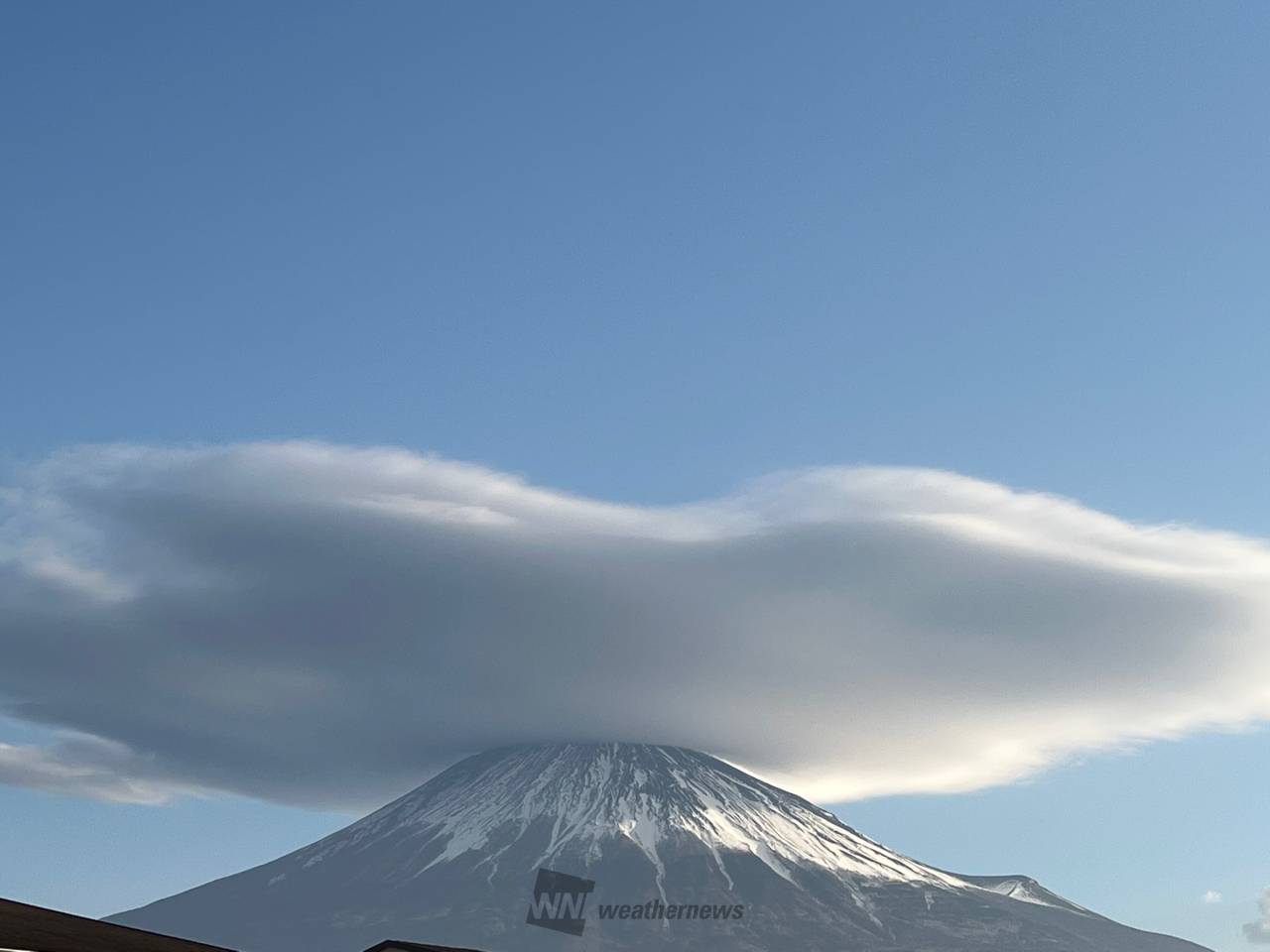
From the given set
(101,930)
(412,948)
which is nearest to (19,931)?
(101,930)

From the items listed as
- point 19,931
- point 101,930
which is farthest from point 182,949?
point 19,931

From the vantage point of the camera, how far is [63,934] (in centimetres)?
3681

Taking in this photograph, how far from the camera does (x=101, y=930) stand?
3866 centimetres

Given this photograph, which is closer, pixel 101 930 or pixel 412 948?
pixel 101 930

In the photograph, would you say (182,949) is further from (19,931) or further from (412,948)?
(412,948)

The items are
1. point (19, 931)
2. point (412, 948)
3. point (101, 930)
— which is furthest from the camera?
point (412, 948)

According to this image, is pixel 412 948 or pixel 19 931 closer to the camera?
pixel 19 931

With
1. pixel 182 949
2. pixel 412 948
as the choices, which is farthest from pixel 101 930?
pixel 412 948

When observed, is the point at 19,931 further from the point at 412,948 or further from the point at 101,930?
the point at 412,948

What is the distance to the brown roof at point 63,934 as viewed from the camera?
116 feet

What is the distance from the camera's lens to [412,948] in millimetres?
54031

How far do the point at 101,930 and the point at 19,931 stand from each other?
132 inches

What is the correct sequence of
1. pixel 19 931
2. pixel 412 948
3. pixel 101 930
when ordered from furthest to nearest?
pixel 412 948
pixel 101 930
pixel 19 931

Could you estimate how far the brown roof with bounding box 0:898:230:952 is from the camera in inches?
1390
